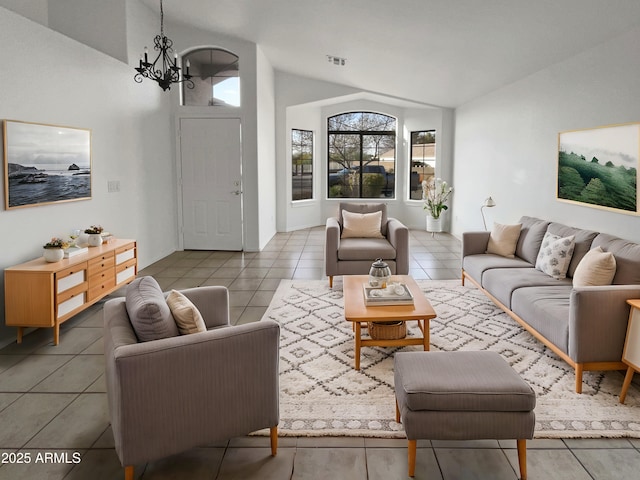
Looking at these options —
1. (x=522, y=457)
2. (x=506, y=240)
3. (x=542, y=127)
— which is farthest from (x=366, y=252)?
(x=522, y=457)

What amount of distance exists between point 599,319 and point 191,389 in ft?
7.70

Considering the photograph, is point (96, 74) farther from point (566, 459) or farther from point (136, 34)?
point (566, 459)

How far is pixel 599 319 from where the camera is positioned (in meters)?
2.83

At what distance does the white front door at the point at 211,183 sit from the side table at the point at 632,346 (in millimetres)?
5678

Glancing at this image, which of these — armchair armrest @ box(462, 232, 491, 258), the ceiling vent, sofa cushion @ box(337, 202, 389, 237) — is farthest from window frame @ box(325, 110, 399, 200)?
armchair armrest @ box(462, 232, 491, 258)

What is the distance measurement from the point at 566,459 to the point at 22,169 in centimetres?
427

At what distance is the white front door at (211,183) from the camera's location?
7348 mm

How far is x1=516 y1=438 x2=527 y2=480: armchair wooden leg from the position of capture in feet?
6.93

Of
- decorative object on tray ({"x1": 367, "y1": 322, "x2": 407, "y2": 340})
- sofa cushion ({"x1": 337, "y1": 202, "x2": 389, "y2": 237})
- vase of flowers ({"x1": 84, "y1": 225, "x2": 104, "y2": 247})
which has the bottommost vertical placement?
decorative object on tray ({"x1": 367, "y1": 322, "x2": 407, "y2": 340})

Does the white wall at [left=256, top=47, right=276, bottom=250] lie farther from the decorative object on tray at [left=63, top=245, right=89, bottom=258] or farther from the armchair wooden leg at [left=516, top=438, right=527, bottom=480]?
the armchair wooden leg at [left=516, top=438, right=527, bottom=480]

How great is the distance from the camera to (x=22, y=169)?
3906 mm

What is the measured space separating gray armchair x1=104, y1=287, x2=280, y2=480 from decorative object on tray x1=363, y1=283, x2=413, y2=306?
1.37 m

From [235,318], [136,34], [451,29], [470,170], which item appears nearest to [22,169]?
[235,318]

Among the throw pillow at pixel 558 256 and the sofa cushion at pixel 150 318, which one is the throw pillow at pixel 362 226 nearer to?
→ the throw pillow at pixel 558 256
